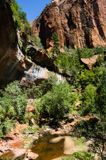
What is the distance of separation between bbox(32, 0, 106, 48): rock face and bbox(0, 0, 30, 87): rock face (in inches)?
2456

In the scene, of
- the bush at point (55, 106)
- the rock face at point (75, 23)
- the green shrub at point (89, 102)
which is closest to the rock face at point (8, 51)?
the bush at point (55, 106)

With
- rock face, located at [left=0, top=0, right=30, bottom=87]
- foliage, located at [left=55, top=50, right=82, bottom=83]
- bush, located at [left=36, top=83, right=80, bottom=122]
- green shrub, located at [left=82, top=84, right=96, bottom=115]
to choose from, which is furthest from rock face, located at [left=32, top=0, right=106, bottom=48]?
bush, located at [left=36, top=83, right=80, bottom=122]

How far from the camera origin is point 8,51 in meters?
47.8

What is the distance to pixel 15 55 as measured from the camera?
49.3m

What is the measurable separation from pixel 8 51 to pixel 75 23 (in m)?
74.4

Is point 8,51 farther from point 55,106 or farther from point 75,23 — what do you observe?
point 75,23

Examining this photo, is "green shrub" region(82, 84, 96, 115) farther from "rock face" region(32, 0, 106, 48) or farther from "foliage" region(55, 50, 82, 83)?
"rock face" region(32, 0, 106, 48)

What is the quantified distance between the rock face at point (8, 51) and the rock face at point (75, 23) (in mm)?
62378

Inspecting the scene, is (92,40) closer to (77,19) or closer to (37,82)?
(77,19)

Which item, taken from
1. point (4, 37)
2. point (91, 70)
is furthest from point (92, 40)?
point (4, 37)

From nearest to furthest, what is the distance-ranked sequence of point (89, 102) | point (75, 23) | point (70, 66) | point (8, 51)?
1. point (89, 102)
2. point (8, 51)
3. point (70, 66)
4. point (75, 23)

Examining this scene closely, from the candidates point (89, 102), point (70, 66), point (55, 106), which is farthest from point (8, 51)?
point (70, 66)

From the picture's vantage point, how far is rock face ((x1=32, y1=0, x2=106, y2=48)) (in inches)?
4564

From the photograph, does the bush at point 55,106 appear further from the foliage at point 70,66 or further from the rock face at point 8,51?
the foliage at point 70,66
